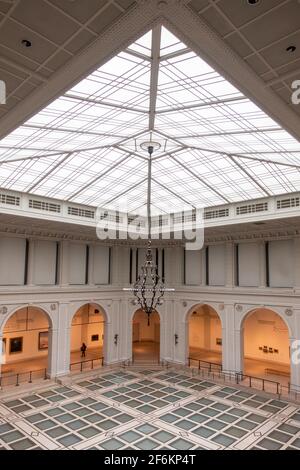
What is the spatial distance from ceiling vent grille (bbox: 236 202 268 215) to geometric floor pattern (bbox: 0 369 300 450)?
9.06 meters

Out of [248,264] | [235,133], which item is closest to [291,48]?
[235,133]

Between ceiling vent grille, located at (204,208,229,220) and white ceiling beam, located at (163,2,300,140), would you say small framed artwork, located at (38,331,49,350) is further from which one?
white ceiling beam, located at (163,2,300,140)

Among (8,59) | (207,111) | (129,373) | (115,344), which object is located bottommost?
(129,373)

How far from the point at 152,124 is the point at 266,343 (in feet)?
65.4

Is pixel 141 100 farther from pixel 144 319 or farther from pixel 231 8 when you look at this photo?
pixel 144 319

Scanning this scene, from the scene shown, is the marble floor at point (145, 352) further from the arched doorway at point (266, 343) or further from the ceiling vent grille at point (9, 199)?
the ceiling vent grille at point (9, 199)

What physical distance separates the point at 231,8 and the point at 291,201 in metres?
12.2

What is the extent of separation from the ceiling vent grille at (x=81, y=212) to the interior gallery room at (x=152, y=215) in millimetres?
113

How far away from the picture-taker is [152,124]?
11109 mm

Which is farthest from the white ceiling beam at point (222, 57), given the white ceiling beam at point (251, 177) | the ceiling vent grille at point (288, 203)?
the ceiling vent grille at point (288, 203)

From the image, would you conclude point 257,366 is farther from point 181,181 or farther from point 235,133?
point 235,133

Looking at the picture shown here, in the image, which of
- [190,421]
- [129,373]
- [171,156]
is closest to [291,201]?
[171,156]

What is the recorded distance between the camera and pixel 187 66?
746 cm

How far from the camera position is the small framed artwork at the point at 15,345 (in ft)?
77.1
